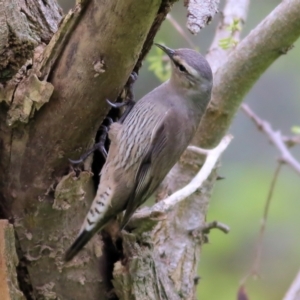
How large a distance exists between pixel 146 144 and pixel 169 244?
1.50ft

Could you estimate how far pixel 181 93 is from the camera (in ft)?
8.38

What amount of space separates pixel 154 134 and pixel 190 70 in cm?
30

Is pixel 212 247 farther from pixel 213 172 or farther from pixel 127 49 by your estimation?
pixel 127 49

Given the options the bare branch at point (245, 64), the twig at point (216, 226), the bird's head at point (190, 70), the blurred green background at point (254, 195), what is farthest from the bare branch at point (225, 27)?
the blurred green background at point (254, 195)

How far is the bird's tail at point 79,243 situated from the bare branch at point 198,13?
0.91 metres

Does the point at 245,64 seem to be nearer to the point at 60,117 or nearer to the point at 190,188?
the point at 190,188

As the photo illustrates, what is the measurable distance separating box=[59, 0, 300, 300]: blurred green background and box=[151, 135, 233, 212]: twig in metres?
2.07

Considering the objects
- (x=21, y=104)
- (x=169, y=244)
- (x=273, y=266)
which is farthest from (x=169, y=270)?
(x=273, y=266)

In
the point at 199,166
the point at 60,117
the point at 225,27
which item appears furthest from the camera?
the point at 225,27

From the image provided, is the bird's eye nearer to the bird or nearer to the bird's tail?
the bird

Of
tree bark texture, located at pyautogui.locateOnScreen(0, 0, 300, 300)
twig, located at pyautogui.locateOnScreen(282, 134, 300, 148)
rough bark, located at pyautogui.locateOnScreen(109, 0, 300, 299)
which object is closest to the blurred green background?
twig, located at pyautogui.locateOnScreen(282, 134, 300, 148)

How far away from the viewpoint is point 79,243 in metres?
2.14

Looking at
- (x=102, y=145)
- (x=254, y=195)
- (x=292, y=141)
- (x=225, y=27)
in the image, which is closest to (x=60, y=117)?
(x=102, y=145)

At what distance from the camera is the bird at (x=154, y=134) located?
2.36m
